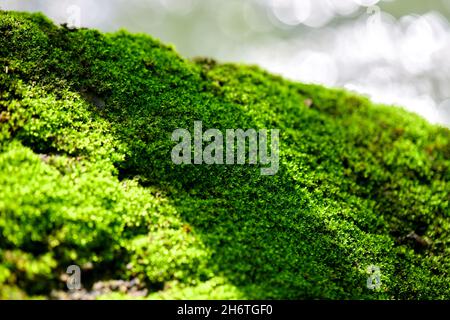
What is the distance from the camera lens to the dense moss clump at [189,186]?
349cm

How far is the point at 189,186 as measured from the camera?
4.20 m

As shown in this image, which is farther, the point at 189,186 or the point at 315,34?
the point at 315,34

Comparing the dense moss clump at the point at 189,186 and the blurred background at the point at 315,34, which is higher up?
the blurred background at the point at 315,34

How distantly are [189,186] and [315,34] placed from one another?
8.02m

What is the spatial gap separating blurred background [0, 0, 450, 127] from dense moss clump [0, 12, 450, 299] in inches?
170

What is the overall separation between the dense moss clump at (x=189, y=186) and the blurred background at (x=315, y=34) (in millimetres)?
4310

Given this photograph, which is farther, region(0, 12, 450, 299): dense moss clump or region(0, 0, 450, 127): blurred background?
region(0, 0, 450, 127): blurred background

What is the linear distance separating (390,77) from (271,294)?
765 centimetres

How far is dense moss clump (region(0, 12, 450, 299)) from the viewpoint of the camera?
137 inches

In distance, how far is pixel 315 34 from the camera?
35.1 feet

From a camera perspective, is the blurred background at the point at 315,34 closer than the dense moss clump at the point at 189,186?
No

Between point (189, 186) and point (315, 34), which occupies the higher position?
point (315, 34)
